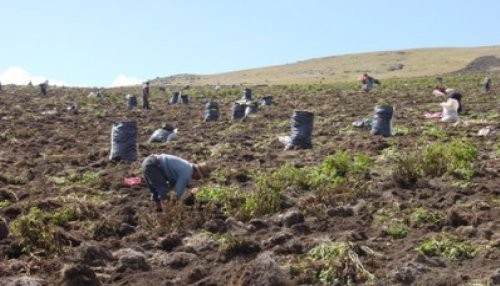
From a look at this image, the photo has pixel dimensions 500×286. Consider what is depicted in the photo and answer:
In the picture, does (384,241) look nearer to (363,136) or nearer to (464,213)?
(464,213)

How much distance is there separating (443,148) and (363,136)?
428cm

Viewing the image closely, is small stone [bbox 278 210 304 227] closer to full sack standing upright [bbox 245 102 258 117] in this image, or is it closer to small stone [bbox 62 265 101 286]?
small stone [bbox 62 265 101 286]

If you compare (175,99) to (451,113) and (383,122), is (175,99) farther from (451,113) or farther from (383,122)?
(383,122)

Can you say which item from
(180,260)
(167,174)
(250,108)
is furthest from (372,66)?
(180,260)

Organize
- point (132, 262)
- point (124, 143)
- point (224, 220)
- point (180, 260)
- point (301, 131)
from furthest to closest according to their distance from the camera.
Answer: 1. point (301, 131)
2. point (124, 143)
3. point (224, 220)
4. point (180, 260)
5. point (132, 262)

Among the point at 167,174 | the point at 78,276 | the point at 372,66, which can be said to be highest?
the point at 167,174

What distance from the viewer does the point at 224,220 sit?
8258mm

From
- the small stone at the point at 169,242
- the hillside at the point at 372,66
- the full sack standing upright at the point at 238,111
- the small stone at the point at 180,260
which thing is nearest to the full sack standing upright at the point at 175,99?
the full sack standing upright at the point at 238,111

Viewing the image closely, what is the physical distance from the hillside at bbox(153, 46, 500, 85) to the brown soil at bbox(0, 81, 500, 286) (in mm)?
53658

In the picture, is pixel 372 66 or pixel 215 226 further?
pixel 372 66

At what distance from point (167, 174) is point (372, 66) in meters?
79.8

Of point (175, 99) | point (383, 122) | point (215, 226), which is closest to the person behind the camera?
point (215, 226)

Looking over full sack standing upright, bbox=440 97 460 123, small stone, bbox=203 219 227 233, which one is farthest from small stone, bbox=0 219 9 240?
full sack standing upright, bbox=440 97 460 123

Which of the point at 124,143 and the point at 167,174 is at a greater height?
the point at 167,174
